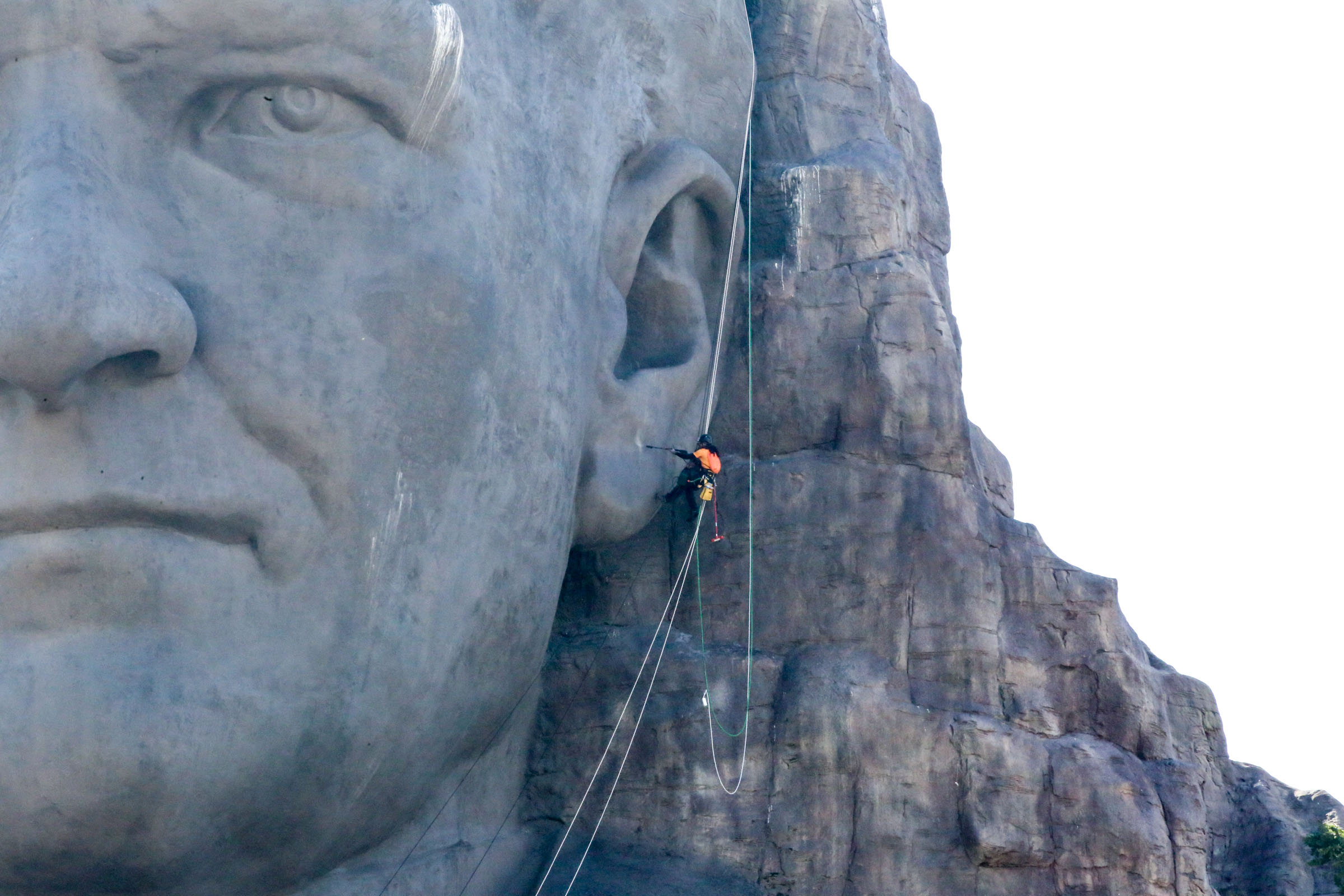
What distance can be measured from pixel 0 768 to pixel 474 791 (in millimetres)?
2024

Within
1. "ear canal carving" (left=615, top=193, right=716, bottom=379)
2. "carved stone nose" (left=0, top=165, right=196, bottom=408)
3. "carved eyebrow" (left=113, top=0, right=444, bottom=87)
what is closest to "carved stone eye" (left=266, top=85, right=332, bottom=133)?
"carved eyebrow" (left=113, top=0, right=444, bottom=87)

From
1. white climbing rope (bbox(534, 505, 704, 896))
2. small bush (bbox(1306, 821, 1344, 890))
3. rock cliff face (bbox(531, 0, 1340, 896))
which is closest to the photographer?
rock cliff face (bbox(531, 0, 1340, 896))

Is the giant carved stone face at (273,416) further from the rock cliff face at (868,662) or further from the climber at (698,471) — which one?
the rock cliff face at (868,662)

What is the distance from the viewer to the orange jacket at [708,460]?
680cm

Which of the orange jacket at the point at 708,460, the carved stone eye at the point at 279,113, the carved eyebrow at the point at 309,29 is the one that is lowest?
the orange jacket at the point at 708,460

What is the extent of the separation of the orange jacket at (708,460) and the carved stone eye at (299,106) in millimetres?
2102

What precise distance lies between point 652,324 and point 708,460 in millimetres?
655

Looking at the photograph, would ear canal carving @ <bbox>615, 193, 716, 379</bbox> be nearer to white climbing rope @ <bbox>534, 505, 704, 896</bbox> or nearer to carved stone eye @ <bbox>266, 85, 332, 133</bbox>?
white climbing rope @ <bbox>534, 505, 704, 896</bbox>

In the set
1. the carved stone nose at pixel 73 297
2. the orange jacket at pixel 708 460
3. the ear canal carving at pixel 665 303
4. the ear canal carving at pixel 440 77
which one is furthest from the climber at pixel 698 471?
the carved stone nose at pixel 73 297

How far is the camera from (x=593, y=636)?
695cm

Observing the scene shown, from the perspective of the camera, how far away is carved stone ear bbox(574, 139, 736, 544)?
6.61 metres

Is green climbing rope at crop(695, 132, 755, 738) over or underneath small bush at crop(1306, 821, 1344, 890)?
over

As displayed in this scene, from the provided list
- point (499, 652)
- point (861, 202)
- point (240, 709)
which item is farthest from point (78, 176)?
point (861, 202)

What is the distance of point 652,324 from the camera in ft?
23.0
